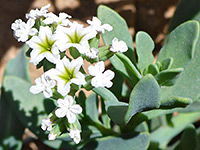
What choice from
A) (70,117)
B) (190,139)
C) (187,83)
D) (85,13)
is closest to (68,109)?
(70,117)

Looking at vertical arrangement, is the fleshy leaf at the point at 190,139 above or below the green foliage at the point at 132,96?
below

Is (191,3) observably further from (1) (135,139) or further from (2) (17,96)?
(2) (17,96)

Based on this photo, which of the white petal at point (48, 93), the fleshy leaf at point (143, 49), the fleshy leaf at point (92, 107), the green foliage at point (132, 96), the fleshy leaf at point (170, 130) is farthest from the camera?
the fleshy leaf at point (170, 130)

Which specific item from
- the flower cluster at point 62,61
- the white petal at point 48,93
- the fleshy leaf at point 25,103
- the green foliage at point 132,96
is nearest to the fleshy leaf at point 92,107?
the green foliage at point 132,96

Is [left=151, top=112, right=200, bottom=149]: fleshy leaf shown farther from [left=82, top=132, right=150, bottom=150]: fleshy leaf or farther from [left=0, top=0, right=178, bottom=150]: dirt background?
[left=0, top=0, right=178, bottom=150]: dirt background

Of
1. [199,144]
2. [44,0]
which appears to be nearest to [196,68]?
[199,144]

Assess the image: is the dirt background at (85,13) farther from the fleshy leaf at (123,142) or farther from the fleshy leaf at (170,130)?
the fleshy leaf at (123,142)

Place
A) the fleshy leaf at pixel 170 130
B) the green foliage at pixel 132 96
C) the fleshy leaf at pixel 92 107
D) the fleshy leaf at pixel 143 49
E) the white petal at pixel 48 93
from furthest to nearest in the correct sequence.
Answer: the fleshy leaf at pixel 170 130, the fleshy leaf at pixel 92 107, the fleshy leaf at pixel 143 49, the green foliage at pixel 132 96, the white petal at pixel 48 93
